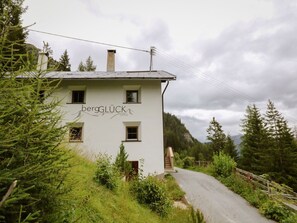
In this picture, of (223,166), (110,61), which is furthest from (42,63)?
(223,166)

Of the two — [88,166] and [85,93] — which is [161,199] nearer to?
[88,166]

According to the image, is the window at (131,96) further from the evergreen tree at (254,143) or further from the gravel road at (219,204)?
the evergreen tree at (254,143)

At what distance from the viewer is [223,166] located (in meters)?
19.6

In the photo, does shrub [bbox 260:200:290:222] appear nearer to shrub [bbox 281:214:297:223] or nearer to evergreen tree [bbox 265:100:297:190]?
shrub [bbox 281:214:297:223]

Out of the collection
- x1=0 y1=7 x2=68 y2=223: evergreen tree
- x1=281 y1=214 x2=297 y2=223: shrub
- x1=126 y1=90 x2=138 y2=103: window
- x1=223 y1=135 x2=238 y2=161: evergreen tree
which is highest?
x1=126 y1=90 x2=138 y2=103: window

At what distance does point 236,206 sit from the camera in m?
12.8

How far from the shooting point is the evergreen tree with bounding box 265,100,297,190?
27867mm

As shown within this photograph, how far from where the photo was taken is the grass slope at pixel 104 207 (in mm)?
6273

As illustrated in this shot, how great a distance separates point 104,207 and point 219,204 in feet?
25.5

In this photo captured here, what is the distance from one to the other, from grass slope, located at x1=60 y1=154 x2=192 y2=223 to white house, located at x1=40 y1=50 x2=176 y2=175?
612 cm

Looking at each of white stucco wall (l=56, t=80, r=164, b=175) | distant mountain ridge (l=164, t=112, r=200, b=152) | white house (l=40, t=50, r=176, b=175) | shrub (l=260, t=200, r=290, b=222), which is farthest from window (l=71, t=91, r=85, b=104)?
distant mountain ridge (l=164, t=112, r=200, b=152)

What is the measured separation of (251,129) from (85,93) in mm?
25031

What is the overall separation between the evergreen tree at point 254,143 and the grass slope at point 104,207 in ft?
79.9

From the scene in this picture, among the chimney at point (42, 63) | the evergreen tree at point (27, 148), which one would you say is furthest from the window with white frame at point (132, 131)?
the evergreen tree at point (27, 148)
